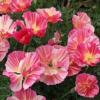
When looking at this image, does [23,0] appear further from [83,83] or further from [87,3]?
[87,3]

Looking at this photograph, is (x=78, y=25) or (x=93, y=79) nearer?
(x=93, y=79)

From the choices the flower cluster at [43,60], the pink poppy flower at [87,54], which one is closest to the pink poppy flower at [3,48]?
the flower cluster at [43,60]

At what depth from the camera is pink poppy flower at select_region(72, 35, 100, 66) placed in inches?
48.3

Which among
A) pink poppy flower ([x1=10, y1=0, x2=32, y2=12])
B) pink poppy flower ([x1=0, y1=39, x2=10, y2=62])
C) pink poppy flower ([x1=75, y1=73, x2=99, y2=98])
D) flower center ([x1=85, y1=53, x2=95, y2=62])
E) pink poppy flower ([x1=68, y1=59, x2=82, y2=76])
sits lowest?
pink poppy flower ([x1=75, y1=73, x2=99, y2=98])

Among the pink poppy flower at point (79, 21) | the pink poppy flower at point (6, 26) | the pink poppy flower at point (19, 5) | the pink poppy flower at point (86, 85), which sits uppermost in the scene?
the pink poppy flower at point (19, 5)

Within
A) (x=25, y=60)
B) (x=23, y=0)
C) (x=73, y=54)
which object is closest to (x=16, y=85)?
(x=25, y=60)

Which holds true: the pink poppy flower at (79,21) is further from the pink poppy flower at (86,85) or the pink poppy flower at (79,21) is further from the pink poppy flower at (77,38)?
the pink poppy flower at (86,85)

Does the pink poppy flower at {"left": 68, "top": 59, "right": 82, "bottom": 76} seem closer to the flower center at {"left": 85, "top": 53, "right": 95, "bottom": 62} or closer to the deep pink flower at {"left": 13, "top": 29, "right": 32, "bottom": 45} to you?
the flower center at {"left": 85, "top": 53, "right": 95, "bottom": 62}

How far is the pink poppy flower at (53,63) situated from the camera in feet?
3.95

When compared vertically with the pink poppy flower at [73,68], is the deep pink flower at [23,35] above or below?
above

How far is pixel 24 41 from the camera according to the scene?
4.07 ft

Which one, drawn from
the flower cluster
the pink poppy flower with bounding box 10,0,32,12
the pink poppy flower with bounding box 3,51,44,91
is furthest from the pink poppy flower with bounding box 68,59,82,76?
the pink poppy flower with bounding box 10,0,32,12

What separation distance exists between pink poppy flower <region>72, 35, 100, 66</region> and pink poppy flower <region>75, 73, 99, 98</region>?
1.7 inches

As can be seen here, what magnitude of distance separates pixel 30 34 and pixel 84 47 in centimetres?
16
